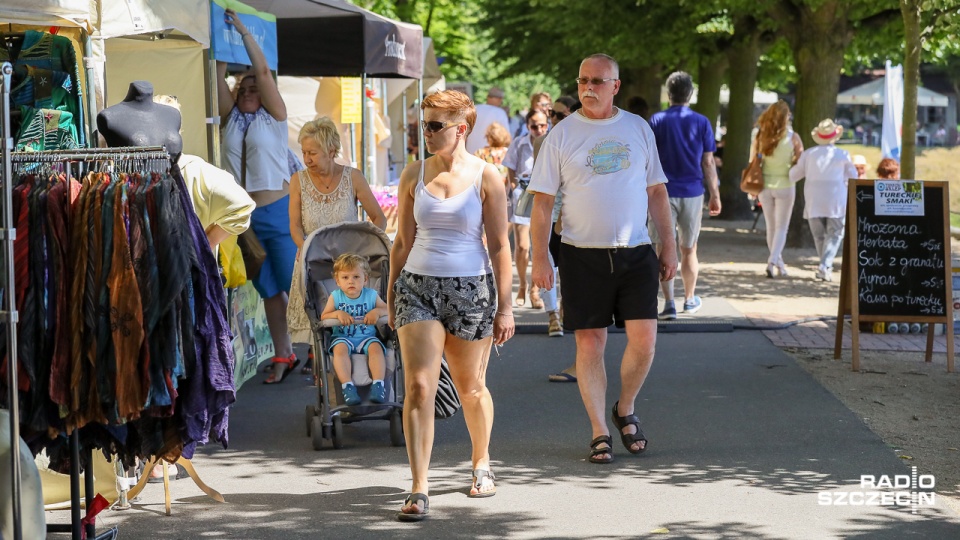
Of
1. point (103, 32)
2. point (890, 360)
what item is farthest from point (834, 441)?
point (103, 32)

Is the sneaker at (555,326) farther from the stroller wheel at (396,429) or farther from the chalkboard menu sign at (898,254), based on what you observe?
the stroller wheel at (396,429)

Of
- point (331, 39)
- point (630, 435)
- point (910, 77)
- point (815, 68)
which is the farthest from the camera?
point (815, 68)

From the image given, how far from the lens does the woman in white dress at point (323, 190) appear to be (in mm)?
8070

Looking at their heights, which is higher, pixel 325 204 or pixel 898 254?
pixel 325 204

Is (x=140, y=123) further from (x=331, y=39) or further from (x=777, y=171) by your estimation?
(x=777, y=171)

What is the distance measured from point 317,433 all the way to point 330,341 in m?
0.51

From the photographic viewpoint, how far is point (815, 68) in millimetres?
18234

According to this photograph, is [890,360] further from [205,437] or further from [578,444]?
[205,437]

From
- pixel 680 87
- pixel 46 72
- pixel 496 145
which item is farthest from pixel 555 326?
pixel 46 72

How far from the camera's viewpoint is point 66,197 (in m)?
4.91

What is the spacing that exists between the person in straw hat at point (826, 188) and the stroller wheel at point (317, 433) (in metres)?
8.79

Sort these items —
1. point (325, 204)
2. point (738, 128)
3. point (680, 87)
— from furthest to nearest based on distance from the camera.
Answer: point (738, 128), point (680, 87), point (325, 204)

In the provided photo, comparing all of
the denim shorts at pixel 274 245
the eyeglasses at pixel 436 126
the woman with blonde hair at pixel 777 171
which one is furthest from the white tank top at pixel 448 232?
the woman with blonde hair at pixel 777 171

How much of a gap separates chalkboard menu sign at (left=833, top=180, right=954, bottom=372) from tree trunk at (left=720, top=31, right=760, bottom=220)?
13.2 m
